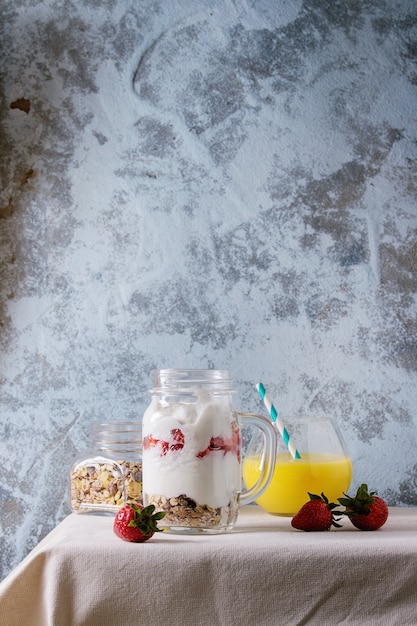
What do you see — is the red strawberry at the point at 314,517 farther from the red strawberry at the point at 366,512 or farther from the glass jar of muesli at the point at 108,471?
the glass jar of muesli at the point at 108,471

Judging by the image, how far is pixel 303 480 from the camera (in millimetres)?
1418

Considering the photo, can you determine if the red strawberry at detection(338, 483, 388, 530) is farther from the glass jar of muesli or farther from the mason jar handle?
the glass jar of muesli

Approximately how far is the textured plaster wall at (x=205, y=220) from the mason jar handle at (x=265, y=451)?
0.99 ft

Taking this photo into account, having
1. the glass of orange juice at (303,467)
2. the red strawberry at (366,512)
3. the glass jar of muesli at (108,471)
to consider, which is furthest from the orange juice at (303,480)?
the glass jar of muesli at (108,471)

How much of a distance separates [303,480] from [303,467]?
0.02 meters

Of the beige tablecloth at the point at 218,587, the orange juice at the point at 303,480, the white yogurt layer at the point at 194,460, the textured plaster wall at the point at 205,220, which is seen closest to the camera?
the beige tablecloth at the point at 218,587

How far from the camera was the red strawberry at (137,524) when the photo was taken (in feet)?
3.84

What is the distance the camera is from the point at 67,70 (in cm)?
178

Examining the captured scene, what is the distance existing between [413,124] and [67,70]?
0.79 metres

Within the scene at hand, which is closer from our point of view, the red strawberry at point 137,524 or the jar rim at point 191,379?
the red strawberry at point 137,524

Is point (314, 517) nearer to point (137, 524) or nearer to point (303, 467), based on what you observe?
point (303, 467)

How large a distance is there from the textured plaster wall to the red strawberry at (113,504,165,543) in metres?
0.50

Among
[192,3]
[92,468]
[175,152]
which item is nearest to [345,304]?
[175,152]

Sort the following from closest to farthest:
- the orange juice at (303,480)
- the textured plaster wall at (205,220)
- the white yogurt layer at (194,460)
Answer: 1. the white yogurt layer at (194,460)
2. the orange juice at (303,480)
3. the textured plaster wall at (205,220)
